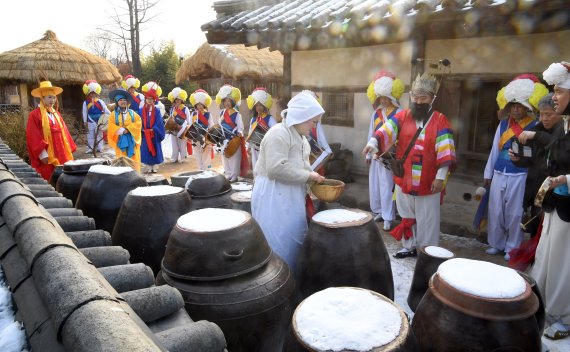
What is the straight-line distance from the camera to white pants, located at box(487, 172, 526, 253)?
16.5 feet

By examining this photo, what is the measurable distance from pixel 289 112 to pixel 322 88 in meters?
5.01

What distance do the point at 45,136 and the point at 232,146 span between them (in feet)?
12.2

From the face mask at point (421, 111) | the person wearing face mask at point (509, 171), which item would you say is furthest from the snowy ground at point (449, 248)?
the face mask at point (421, 111)

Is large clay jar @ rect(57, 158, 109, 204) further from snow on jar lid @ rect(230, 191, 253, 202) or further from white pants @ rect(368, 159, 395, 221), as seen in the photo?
white pants @ rect(368, 159, 395, 221)

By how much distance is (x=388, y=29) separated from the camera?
5.97m

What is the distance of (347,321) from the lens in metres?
2.19

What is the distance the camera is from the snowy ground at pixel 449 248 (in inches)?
140

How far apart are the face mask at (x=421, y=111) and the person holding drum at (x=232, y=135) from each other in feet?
16.9

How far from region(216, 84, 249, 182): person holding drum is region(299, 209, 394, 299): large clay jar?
19.7ft

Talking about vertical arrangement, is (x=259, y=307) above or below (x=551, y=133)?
below

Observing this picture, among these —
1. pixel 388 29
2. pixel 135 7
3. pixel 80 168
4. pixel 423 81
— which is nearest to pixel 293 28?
pixel 388 29

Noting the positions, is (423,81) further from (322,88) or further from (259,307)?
(322,88)

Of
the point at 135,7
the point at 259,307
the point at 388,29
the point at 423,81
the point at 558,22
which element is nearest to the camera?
the point at 259,307

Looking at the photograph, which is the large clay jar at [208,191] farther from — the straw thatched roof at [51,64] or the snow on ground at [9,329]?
the straw thatched roof at [51,64]
